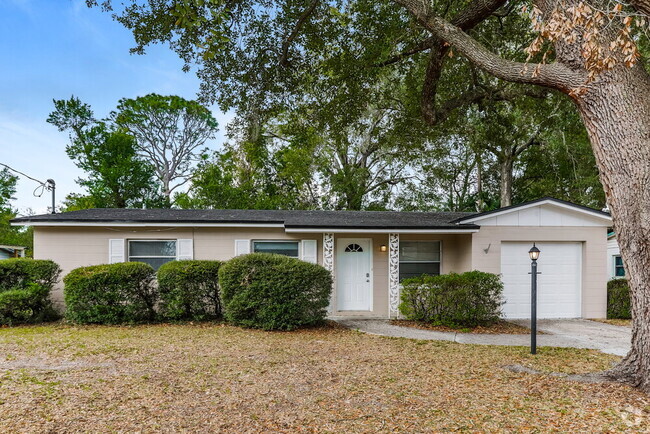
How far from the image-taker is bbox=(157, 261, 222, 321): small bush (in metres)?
7.88

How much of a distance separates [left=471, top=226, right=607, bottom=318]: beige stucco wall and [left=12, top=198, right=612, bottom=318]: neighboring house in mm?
24

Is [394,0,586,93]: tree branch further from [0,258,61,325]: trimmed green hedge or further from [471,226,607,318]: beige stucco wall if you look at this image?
[0,258,61,325]: trimmed green hedge

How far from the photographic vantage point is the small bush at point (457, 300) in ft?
25.8

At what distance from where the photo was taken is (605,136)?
3955mm

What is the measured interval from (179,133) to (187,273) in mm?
19580

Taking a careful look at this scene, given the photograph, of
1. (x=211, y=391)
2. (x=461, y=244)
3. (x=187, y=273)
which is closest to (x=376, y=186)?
(x=461, y=244)

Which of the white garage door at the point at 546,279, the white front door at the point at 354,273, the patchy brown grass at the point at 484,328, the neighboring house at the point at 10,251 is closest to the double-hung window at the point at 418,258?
the white front door at the point at 354,273

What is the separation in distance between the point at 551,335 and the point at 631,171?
4.55 m

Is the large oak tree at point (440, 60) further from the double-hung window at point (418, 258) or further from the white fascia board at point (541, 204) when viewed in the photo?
the double-hung window at point (418, 258)

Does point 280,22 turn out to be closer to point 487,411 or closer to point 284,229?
point 284,229

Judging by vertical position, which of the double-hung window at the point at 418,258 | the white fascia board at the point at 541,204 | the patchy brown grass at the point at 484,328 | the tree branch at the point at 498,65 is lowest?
the patchy brown grass at the point at 484,328

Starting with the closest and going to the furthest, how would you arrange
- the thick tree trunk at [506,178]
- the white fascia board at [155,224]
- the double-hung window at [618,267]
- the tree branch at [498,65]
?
the tree branch at [498,65]
the white fascia board at [155,224]
the double-hung window at [618,267]
the thick tree trunk at [506,178]

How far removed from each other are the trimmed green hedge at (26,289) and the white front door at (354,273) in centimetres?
653

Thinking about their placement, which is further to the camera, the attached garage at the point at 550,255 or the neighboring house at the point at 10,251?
the neighboring house at the point at 10,251
